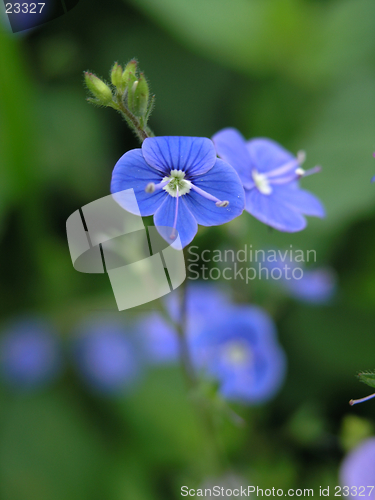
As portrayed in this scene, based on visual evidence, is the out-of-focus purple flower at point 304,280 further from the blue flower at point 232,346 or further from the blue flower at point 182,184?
the blue flower at point 182,184

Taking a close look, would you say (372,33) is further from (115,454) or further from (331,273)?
(115,454)

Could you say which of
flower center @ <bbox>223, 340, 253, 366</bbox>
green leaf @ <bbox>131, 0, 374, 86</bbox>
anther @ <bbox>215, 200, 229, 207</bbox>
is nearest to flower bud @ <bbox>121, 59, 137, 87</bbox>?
anther @ <bbox>215, 200, 229, 207</bbox>

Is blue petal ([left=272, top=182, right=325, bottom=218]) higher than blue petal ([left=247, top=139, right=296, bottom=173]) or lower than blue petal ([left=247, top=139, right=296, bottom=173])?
lower

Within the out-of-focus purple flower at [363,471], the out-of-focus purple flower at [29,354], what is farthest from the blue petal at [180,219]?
the out-of-focus purple flower at [29,354]

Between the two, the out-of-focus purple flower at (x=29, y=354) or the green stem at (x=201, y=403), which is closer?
the green stem at (x=201, y=403)

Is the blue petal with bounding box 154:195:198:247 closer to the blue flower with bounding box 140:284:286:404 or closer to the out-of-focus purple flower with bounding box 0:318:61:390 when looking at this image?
the blue flower with bounding box 140:284:286:404

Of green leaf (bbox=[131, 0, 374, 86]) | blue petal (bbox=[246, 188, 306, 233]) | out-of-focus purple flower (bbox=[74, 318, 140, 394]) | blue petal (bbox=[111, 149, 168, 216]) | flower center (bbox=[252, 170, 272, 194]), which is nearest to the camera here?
blue petal (bbox=[111, 149, 168, 216])

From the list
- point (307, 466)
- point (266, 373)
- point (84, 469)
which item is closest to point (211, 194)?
point (266, 373)
